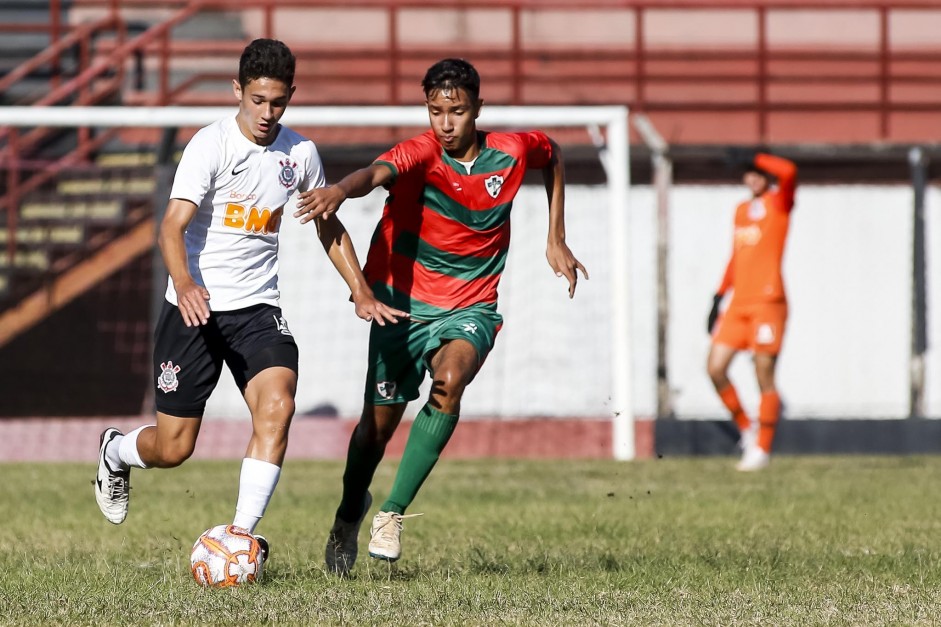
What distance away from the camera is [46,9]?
64.6 feet

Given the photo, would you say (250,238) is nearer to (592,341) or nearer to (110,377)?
(592,341)

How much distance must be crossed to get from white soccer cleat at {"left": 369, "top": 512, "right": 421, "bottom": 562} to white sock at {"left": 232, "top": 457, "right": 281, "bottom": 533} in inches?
16.5

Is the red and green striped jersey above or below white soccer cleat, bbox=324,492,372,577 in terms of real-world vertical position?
above

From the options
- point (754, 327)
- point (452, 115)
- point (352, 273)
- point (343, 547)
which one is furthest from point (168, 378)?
point (754, 327)

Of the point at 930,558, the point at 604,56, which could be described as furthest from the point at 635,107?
the point at 930,558

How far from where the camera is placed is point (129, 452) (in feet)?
21.0

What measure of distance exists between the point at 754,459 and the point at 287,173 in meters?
6.83

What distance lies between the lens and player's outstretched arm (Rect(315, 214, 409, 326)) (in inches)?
228

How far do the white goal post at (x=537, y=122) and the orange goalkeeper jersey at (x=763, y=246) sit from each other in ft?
3.00

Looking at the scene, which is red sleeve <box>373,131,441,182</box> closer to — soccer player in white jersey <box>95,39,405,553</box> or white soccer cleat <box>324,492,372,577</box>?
soccer player in white jersey <box>95,39,405,553</box>

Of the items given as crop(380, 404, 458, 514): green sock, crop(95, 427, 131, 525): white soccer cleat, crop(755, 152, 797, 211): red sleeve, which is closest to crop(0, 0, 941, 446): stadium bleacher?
crop(755, 152, 797, 211): red sleeve

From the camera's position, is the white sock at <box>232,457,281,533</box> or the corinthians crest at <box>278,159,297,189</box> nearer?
the white sock at <box>232,457,281,533</box>

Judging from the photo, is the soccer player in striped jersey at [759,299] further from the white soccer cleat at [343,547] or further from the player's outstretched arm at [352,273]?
the player's outstretched arm at [352,273]

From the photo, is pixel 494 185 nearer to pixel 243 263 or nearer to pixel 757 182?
pixel 243 263
